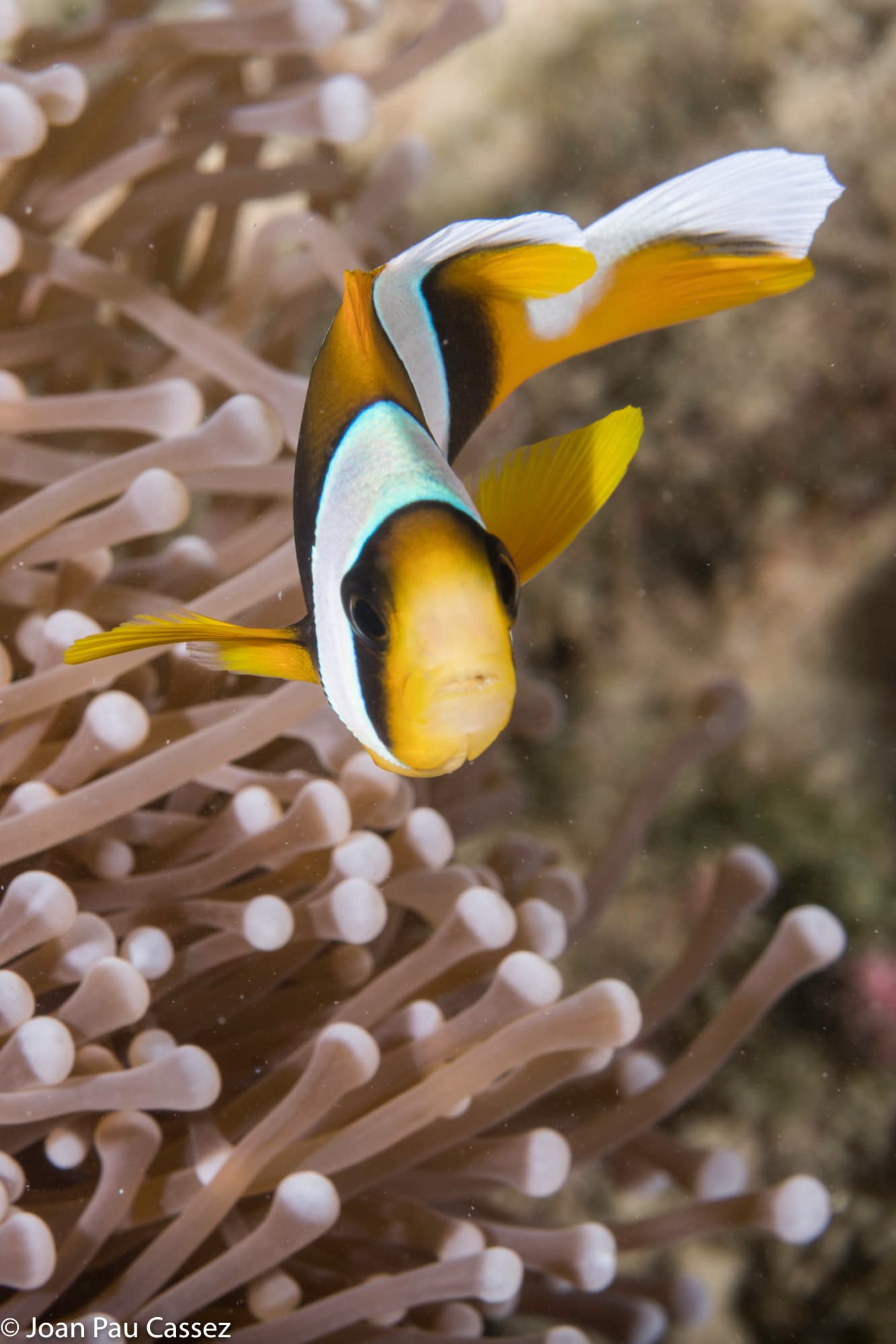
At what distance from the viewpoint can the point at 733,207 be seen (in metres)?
0.65

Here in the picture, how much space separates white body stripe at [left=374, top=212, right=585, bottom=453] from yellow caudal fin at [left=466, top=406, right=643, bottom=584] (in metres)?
0.05

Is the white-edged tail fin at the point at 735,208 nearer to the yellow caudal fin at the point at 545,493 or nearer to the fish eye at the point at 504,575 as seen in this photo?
the yellow caudal fin at the point at 545,493

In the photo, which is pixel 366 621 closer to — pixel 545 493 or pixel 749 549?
pixel 545 493

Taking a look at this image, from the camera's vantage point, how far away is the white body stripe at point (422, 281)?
2.01 feet

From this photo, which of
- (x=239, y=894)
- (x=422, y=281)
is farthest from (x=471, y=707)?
(x=239, y=894)

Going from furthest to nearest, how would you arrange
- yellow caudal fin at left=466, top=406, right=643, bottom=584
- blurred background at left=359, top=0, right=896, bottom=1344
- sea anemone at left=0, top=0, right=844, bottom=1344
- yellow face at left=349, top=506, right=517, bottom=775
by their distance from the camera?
1. blurred background at left=359, top=0, right=896, bottom=1344
2. sea anemone at left=0, top=0, right=844, bottom=1344
3. yellow caudal fin at left=466, top=406, right=643, bottom=584
4. yellow face at left=349, top=506, right=517, bottom=775

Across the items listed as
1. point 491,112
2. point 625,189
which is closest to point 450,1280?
point 625,189

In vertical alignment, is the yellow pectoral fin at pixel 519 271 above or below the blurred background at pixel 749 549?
above

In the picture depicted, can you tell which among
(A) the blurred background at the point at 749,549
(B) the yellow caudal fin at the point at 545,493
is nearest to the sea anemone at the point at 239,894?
(A) the blurred background at the point at 749,549

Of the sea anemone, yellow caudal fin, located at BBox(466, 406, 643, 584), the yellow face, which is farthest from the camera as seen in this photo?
the sea anemone

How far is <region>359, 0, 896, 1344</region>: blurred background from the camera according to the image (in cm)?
142

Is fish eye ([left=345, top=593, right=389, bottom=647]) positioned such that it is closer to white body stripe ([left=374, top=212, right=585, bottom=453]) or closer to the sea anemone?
white body stripe ([left=374, top=212, right=585, bottom=453])

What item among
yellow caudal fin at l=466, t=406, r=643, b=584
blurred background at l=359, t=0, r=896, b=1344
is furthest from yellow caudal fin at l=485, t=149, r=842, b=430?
blurred background at l=359, t=0, r=896, b=1344

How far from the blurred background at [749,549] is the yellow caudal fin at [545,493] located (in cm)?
70
